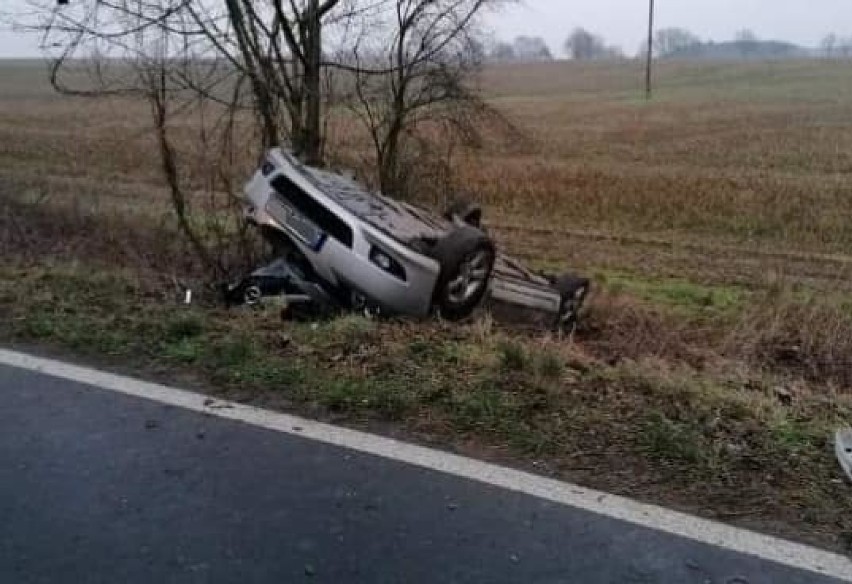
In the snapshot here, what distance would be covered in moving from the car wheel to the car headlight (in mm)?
1783

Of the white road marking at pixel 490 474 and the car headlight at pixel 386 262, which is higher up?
the car headlight at pixel 386 262

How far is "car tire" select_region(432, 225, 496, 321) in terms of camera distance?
549cm

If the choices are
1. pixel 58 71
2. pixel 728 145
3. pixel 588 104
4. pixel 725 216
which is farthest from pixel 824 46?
pixel 58 71

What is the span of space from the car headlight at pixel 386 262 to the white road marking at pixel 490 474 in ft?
6.07

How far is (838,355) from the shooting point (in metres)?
6.02

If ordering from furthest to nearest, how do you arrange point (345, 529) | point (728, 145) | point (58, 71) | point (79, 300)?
point (728, 145)
point (58, 71)
point (79, 300)
point (345, 529)

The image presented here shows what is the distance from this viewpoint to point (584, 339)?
6.57 m

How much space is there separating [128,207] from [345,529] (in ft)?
37.6

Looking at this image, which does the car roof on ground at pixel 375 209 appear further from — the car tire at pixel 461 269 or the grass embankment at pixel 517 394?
the grass embankment at pixel 517 394

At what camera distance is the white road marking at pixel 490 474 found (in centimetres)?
265

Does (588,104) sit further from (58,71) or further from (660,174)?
(58,71)

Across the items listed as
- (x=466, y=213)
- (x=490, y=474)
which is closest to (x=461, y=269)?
(x=466, y=213)

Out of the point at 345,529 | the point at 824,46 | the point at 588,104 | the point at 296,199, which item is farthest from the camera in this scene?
the point at 824,46

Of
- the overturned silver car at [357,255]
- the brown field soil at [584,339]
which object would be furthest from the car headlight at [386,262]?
the brown field soil at [584,339]
